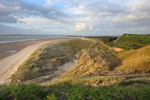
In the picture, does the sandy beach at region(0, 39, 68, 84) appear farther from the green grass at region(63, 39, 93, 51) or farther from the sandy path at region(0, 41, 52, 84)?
the green grass at region(63, 39, 93, 51)

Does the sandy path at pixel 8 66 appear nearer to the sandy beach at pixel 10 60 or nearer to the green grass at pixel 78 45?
the sandy beach at pixel 10 60

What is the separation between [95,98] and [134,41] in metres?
19.2

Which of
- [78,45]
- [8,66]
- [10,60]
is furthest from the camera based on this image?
[78,45]

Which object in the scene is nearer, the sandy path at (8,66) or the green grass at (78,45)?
the sandy path at (8,66)

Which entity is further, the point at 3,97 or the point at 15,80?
the point at 15,80

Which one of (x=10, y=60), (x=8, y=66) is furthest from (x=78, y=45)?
(x=8, y=66)

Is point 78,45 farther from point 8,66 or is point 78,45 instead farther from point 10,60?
point 8,66

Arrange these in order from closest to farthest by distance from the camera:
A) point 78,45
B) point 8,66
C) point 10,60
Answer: point 8,66 < point 10,60 < point 78,45

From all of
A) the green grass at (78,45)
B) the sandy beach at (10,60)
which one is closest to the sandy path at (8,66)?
the sandy beach at (10,60)

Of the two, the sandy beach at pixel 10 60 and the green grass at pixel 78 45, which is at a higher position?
the green grass at pixel 78 45

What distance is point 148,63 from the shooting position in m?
8.16

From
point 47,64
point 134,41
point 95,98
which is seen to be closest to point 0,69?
point 47,64

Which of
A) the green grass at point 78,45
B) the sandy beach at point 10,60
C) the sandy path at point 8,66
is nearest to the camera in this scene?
the sandy path at point 8,66

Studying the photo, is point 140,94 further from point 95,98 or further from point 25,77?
point 25,77
